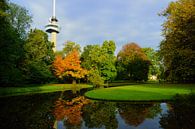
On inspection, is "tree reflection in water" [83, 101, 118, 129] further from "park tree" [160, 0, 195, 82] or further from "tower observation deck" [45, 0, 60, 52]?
"tower observation deck" [45, 0, 60, 52]

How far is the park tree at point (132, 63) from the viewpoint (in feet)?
275

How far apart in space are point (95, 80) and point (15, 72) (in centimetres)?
2156

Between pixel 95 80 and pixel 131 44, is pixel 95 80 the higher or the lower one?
the lower one

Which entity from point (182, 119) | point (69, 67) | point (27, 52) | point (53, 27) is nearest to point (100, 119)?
point (182, 119)

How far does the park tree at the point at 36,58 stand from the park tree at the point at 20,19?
325cm

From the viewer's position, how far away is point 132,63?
84938 mm

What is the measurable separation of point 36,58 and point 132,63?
37.1m

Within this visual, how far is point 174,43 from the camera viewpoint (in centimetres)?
3353

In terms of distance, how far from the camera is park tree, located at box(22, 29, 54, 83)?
186 ft

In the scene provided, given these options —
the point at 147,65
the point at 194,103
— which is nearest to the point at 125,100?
the point at 194,103

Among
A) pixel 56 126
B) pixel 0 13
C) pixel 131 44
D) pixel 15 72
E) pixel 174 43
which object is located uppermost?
pixel 131 44

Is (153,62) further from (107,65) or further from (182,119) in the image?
(182,119)

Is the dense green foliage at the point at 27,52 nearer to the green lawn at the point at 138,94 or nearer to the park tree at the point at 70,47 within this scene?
the park tree at the point at 70,47

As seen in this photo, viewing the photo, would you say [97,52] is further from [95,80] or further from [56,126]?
[56,126]
